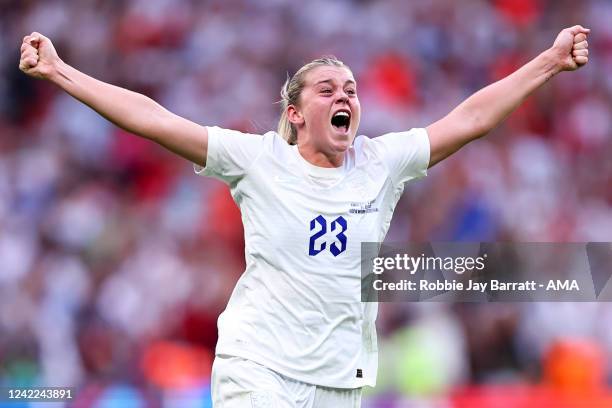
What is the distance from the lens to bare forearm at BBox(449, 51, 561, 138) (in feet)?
17.0

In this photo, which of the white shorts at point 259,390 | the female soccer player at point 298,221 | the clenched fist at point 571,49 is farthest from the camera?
the clenched fist at point 571,49

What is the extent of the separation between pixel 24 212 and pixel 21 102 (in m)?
1.82

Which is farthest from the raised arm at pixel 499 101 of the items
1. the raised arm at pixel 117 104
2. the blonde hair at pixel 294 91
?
the raised arm at pixel 117 104

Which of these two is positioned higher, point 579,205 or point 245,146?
point 579,205

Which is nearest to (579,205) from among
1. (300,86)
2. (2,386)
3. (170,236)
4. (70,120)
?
(170,236)

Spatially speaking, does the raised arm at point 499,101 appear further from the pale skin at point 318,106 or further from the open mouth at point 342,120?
the open mouth at point 342,120

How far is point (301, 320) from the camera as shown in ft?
15.5

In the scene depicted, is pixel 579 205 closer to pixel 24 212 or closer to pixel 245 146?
pixel 24 212

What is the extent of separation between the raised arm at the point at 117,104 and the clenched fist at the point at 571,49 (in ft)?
5.05

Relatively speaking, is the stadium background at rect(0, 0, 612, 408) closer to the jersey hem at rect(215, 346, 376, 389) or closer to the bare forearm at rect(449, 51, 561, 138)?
the bare forearm at rect(449, 51, 561, 138)

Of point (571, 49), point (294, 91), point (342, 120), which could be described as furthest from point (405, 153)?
point (571, 49)

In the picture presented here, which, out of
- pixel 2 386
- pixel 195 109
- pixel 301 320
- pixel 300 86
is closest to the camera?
pixel 301 320

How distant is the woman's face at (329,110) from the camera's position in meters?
5.00

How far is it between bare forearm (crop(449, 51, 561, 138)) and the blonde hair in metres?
0.57
